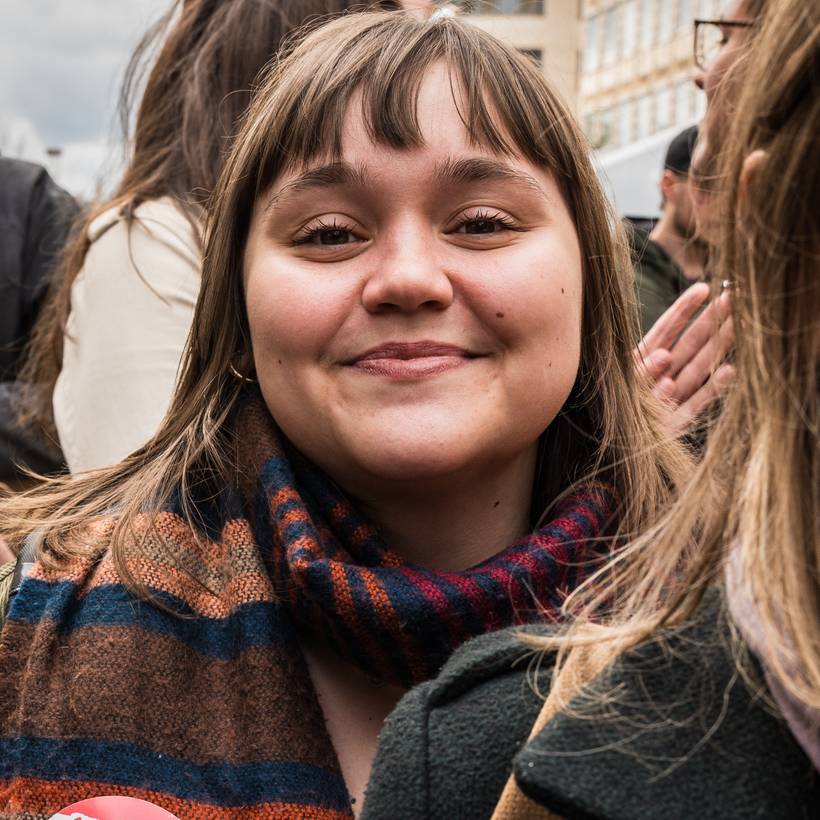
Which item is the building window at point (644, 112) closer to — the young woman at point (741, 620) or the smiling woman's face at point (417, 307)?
the smiling woman's face at point (417, 307)

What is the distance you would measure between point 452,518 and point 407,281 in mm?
401

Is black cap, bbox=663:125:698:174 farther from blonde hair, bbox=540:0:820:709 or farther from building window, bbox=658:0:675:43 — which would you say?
building window, bbox=658:0:675:43

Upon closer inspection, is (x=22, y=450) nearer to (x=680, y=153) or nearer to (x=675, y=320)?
(x=675, y=320)

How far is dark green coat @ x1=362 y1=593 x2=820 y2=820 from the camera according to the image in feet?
3.53

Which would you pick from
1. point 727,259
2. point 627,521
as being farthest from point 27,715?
point 727,259

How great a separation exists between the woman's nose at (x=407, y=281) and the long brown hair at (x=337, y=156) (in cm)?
15

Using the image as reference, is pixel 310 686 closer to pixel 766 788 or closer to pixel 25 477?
pixel 766 788

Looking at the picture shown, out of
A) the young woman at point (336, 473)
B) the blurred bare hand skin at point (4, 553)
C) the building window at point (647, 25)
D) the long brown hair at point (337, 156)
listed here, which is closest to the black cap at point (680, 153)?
the long brown hair at point (337, 156)

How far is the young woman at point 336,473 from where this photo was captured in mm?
1576

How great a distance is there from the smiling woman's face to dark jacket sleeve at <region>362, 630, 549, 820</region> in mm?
405

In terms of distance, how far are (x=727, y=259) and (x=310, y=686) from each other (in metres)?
0.83

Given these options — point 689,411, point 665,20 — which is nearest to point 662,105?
point 665,20

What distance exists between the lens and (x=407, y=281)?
1625 millimetres

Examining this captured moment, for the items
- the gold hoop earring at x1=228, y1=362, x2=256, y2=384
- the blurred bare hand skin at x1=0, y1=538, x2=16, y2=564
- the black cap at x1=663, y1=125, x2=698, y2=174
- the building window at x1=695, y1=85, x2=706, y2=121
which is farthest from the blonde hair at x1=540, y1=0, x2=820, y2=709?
the black cap at x1=663, y1=125, x2=698, y2=174
